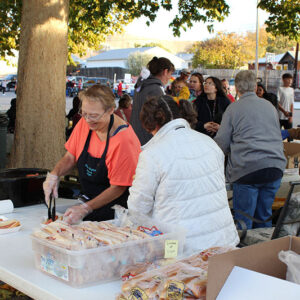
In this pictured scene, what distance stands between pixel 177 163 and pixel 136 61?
214ft

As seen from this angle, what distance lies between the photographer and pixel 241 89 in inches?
172

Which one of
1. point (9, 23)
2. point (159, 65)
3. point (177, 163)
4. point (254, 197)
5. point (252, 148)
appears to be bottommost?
point (254, 197)

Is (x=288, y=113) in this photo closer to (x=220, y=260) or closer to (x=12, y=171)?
(x=12, y=171)

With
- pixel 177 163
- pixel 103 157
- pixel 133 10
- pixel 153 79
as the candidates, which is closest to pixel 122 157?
pixel 103 157

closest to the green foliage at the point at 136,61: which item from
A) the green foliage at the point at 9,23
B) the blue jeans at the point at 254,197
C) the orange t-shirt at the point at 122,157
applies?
the green foliage at the point at 9,23

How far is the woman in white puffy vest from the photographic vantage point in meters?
2.42

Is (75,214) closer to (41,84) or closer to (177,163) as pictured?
(177,163)

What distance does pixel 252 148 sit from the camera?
426cm

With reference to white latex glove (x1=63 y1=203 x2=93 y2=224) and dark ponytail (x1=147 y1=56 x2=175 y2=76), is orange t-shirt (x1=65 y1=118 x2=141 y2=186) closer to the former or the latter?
white latex glove (x1=63 y1=203 x2=93 y2=224)

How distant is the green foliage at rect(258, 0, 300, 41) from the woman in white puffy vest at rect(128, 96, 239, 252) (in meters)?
7.60

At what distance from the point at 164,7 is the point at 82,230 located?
7521 mm

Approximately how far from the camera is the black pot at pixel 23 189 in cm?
325

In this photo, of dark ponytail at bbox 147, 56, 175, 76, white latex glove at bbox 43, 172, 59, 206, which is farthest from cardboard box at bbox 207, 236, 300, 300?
dark ponytail at bbox 147, 56, 175, 76

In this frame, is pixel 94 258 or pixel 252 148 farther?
pixel 252 148
